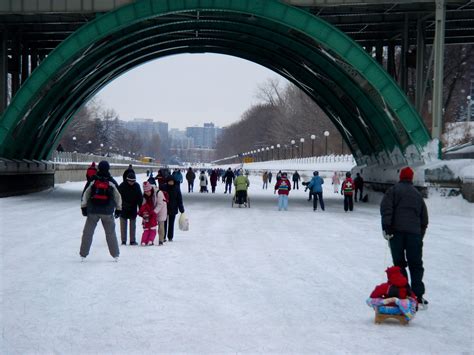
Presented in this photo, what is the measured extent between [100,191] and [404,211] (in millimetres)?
5327

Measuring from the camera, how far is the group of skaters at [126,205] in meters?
11.0

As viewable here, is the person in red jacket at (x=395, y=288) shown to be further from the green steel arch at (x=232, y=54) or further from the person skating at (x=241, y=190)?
the green steel arch at (x=232, y=54)

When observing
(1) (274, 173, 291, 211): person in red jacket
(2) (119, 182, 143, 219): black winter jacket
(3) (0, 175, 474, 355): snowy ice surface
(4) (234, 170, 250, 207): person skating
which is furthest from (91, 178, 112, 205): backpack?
(4) (234, 170, 250, 207): person skating

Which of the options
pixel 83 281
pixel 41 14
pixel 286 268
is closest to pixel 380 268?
pixel 286 268

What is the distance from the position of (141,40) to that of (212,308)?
2560 cm

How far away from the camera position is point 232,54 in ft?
128

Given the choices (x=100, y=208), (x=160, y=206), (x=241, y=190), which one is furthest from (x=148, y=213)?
(x=241, y=190)

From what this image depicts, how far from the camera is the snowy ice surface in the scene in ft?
20.3

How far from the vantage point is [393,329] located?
269 inches

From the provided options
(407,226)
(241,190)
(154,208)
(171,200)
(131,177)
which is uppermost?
(131,177)

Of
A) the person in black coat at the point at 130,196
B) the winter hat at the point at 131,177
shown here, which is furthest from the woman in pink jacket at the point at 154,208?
the winter hat at the point at 131,177

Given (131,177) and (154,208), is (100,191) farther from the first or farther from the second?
(154,208)

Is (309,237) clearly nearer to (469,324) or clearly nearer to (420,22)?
(469,324)

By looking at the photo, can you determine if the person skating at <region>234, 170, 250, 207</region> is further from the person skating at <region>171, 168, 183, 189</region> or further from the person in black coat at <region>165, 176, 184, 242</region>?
the person in black coat at <region>165, 176, 184, 242</region>
